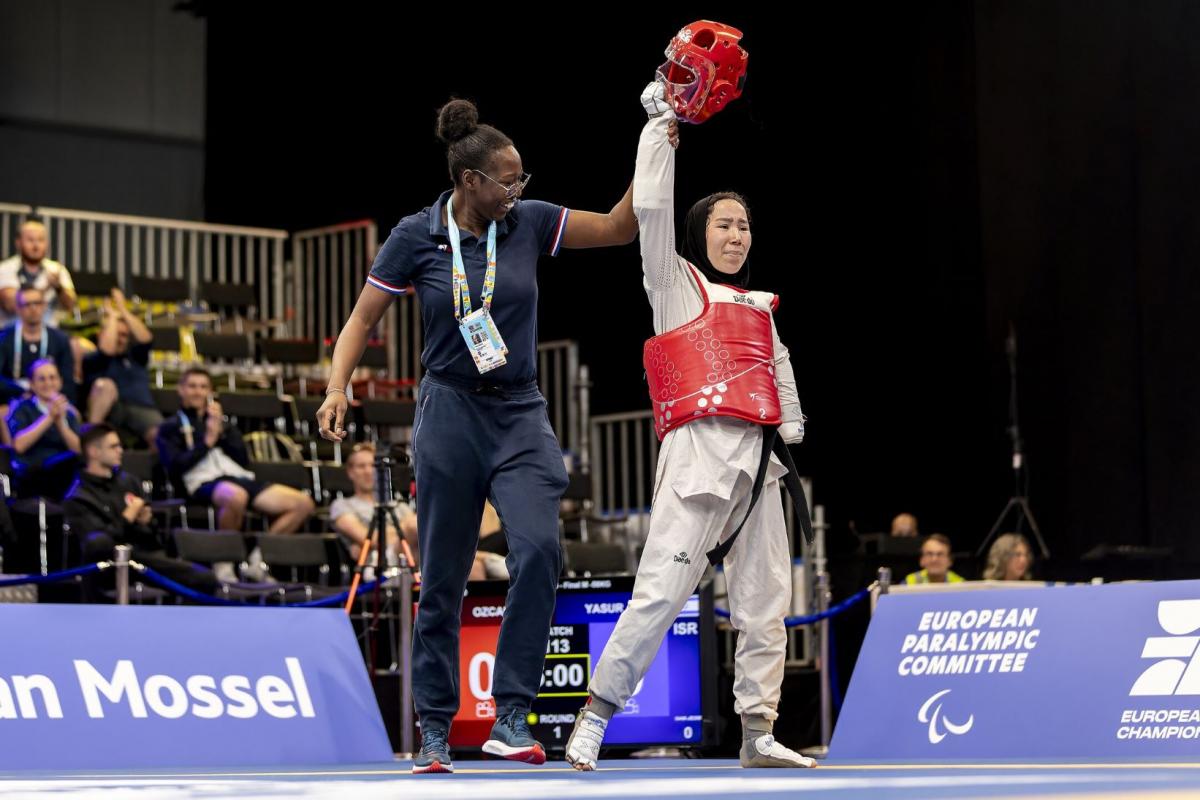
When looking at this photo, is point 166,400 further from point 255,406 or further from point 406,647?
point 406,647

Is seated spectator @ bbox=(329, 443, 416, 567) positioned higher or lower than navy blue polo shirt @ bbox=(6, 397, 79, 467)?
lower

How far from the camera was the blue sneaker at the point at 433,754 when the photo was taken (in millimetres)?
4051

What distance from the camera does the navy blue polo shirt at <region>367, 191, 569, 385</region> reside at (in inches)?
167

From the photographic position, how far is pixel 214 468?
420 inches

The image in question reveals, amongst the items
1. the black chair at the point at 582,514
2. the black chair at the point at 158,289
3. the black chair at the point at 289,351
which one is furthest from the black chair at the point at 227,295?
the black chair at the point at 582,514

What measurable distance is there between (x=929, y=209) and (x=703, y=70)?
8.61 metres

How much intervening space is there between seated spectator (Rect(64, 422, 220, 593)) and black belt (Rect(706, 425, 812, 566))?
16.7 feet

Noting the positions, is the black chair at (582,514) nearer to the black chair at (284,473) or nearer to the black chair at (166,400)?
the black chair at (284,473)

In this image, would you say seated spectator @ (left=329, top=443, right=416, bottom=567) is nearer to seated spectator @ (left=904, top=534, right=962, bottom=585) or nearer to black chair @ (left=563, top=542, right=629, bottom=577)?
black chair @ (left=563, top=542, right=629, bottom=577)

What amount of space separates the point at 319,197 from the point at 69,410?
5.87 m

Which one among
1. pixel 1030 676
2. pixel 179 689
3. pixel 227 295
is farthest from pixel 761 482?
pixel 227 295

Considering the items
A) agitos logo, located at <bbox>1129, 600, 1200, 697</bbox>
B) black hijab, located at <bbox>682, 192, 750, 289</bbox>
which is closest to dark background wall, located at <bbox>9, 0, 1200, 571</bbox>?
agitos logo, located at <bbox>1129, 600, 1200, 697</bbox>

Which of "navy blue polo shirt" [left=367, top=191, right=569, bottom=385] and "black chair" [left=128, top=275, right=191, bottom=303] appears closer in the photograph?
"navy blue polo shirt" [left=367, top=191, right=569, bottom=385]

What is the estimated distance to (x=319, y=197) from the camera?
50.6 feet
